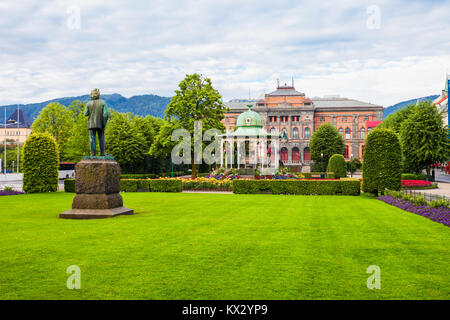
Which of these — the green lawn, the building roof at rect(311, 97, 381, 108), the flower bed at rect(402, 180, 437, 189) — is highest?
the building roof at rect(311, 97, 381, 108)

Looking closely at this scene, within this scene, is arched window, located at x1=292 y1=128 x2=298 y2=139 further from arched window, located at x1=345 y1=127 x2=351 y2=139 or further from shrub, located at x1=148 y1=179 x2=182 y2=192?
shrub, located at x1=148 y1=179 x2=182 y2=192

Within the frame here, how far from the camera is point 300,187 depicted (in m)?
28.2

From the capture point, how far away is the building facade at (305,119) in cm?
8938

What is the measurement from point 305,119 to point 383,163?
65816 millimetres

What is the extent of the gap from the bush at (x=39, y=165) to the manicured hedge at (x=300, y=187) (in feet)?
48.4

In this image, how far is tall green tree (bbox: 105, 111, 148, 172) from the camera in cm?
4819

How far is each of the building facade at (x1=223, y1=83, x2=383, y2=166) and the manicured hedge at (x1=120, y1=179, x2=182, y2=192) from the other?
58.9 meters

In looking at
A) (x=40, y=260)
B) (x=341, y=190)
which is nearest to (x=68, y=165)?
(x=341, y=190)

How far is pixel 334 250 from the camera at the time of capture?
29.1 ft

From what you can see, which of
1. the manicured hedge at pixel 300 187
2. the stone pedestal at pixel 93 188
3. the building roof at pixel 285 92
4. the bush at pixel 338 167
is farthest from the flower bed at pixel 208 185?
the building roof at pixel 285 92

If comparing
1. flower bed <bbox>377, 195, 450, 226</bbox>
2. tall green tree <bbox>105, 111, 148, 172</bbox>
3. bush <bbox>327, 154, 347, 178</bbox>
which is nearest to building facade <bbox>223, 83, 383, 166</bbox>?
bush <bbox>327, 154, 347, 178</bbox>

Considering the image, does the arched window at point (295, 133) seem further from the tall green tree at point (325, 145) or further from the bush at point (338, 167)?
the bush at point (338, 167)
